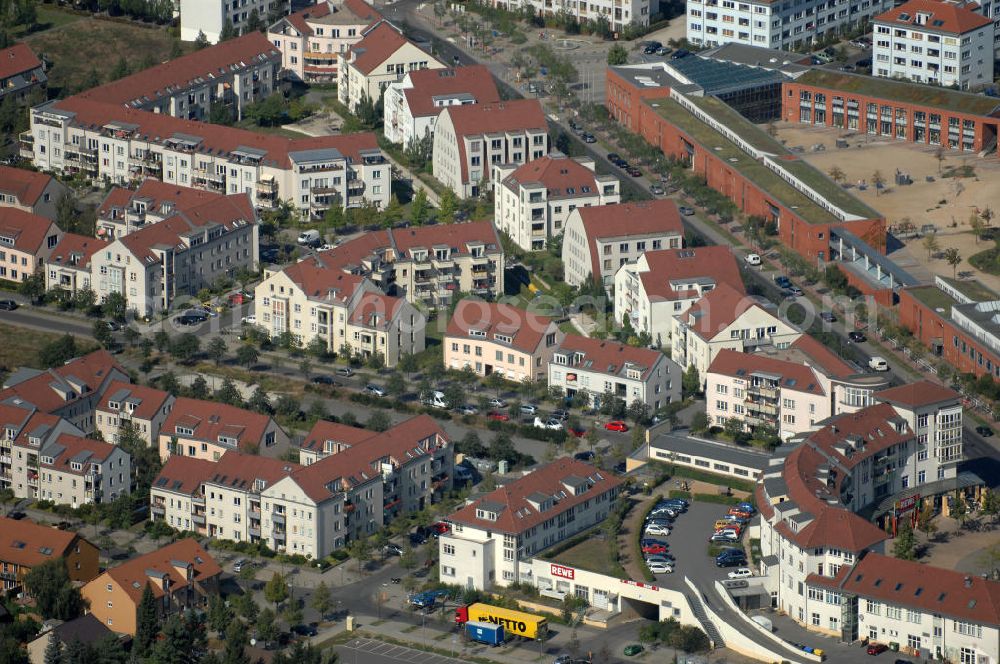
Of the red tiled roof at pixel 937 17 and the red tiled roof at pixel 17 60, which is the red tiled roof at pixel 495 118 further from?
the red tiled roof at pixel 17 60

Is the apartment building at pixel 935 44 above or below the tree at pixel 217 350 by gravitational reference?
above

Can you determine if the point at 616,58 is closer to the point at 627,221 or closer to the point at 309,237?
the point at 309,237

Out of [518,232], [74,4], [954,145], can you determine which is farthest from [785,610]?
[74,4]

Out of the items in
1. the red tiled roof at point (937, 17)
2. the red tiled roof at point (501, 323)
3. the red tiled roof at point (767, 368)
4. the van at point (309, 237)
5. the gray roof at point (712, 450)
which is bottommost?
the gray roof at point (712, 450)

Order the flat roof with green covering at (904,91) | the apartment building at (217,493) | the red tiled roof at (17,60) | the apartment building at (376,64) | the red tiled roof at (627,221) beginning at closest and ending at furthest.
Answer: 1. the apartment building at (217,493)
2. the red tiled roof at (627,221)
3. the flat roof with green covering at (904,91)
4. the apartment building at (376,64)
5. the red tiled roof at (17,60)

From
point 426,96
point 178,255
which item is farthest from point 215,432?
point 426,96

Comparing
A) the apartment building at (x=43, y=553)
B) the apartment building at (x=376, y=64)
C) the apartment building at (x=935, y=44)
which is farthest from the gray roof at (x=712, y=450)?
the apartment building at (x=935, y=44)
